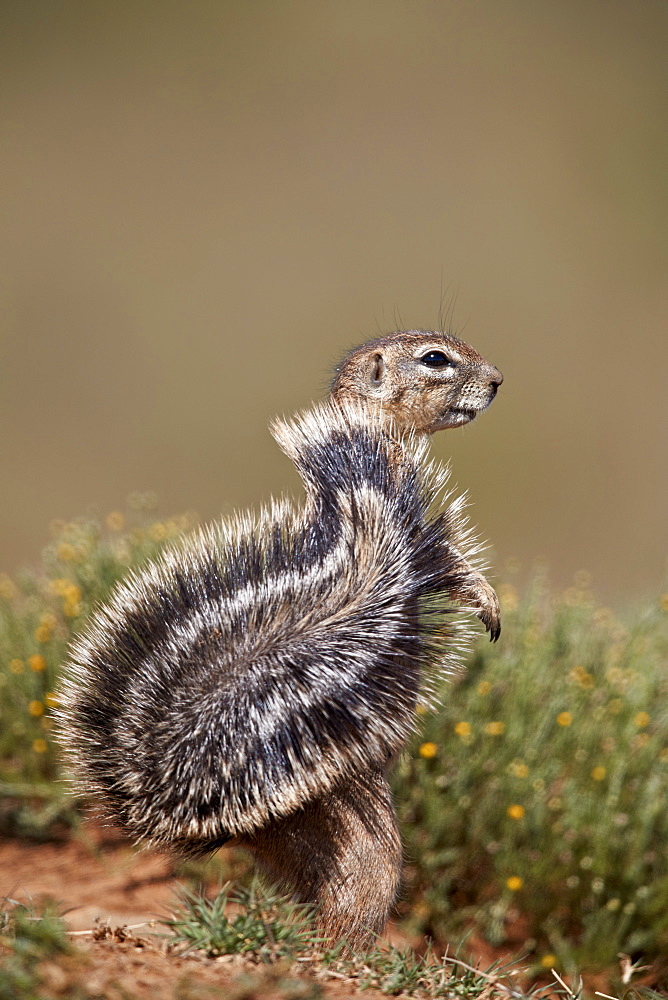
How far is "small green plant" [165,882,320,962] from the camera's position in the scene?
3.03 meters

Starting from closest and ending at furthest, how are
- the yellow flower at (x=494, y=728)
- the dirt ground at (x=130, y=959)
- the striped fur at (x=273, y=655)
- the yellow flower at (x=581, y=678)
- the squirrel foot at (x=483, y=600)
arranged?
1. the dirt ground at (x=130, y=959)
2. the striped fur at (x=273, y=655)
3. the squirrel foot at (x=483, y=600)
4. the yellow flower at (x=494, y=728)
5. the yellow flower at (x=581, y=678)

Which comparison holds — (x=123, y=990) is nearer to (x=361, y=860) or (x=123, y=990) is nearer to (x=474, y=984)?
(x=361, y=860)

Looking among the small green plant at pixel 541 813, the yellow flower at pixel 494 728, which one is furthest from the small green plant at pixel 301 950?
the yellow flower at pixel 494 728

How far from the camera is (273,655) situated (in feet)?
9.81

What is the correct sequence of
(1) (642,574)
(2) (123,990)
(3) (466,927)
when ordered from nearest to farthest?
(2) (123,990) → (3) (466,927) → (1) (642,574)

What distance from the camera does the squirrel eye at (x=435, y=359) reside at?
12.7 ft

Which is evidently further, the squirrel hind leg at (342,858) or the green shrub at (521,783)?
the green shrub at (521,783)

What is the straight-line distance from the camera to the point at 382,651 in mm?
3057

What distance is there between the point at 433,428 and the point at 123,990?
2437mm

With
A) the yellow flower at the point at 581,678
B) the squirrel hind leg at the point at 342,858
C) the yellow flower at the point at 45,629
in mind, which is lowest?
the squirrel hind leg at the point at 342,858

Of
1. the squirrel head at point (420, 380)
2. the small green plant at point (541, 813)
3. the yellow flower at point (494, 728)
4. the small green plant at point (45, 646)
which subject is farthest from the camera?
the small green plant at point (45, 646)

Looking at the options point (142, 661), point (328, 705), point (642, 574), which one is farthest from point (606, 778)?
point (642, 574)

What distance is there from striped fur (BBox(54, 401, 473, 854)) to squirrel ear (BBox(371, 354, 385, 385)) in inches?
23.3

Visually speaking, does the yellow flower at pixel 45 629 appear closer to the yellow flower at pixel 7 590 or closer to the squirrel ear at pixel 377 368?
the yellow flower at pixel 7 590
